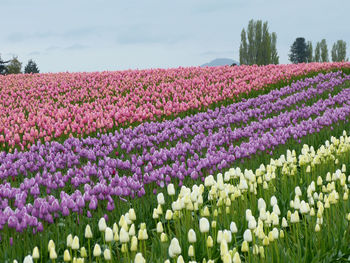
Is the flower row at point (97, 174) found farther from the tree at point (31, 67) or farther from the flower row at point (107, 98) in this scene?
the tree at point (31, 67)

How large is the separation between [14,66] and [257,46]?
34.1m

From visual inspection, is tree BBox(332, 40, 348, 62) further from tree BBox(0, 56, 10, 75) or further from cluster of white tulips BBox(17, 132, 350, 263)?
cluster of white tulips BBox(17, 132, 350, 263)

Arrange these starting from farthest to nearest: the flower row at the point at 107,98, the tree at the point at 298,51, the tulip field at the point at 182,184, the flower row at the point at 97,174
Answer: the tree at the point at 298,51 → the flower row at the point at 107,98 → the flower row at the point at 97,174 → the tulip field at the point at 182,184

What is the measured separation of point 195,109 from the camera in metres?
17.2

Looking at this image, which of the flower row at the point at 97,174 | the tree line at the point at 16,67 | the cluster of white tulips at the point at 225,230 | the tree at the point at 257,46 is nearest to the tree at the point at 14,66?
the tree line at the point at 16,67

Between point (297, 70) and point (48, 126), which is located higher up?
point (297, 70)

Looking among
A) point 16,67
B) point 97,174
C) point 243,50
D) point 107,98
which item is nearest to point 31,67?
point 16,67

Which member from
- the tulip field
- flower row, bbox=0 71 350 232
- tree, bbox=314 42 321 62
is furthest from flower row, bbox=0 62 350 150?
tree, bbox=314 42 321 62

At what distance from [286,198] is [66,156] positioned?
5358 millimetres

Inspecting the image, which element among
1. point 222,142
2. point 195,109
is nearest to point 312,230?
point 222,142

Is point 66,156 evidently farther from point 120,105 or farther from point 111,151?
point 120,105

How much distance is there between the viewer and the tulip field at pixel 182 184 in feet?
15.9

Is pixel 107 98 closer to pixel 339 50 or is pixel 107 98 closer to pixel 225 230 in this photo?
pixel 225 230

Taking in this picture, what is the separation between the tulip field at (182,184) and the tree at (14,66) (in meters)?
40.9
